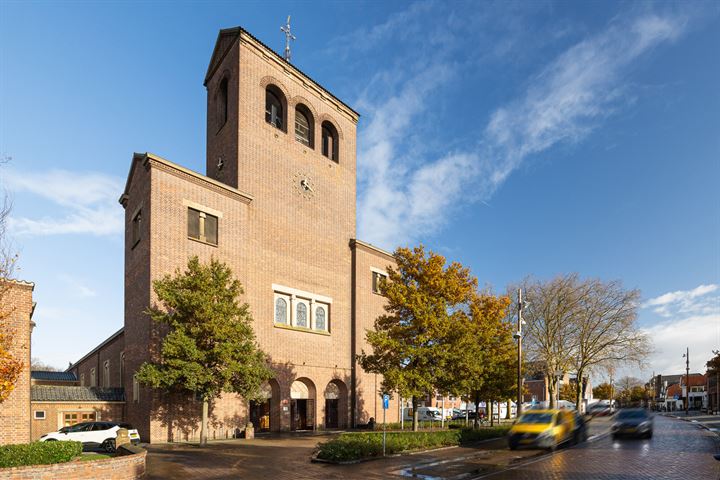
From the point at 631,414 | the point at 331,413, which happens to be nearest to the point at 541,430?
the point at 631,414

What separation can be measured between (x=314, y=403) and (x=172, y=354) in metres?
13.9

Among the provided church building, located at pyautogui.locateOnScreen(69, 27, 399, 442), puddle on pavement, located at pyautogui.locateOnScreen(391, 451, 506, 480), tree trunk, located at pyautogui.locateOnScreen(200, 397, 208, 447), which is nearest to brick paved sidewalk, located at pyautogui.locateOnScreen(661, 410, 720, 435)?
puddle on pavement, located at pyautogui.locateOnScreen(391, 451, 506, 480)

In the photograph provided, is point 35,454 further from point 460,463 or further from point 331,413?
point 331,413

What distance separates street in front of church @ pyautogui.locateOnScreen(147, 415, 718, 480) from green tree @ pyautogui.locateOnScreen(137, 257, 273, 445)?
111 inches

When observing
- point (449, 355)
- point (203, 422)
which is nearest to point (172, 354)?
point (203, 422)

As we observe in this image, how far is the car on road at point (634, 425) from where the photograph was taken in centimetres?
2707

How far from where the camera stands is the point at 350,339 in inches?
1519

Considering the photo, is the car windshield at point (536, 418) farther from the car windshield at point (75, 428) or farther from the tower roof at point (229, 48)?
the tower roof at point (229, 48)

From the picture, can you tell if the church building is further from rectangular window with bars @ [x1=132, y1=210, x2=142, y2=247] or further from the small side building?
the small side building

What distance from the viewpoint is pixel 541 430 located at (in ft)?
72.3

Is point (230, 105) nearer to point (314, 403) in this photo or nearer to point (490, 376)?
point (314, 403)

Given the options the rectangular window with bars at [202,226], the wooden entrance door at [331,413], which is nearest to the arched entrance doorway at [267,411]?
the wooden entrance door at [331,413]

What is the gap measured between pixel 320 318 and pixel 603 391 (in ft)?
354

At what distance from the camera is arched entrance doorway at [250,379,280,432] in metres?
32.1
